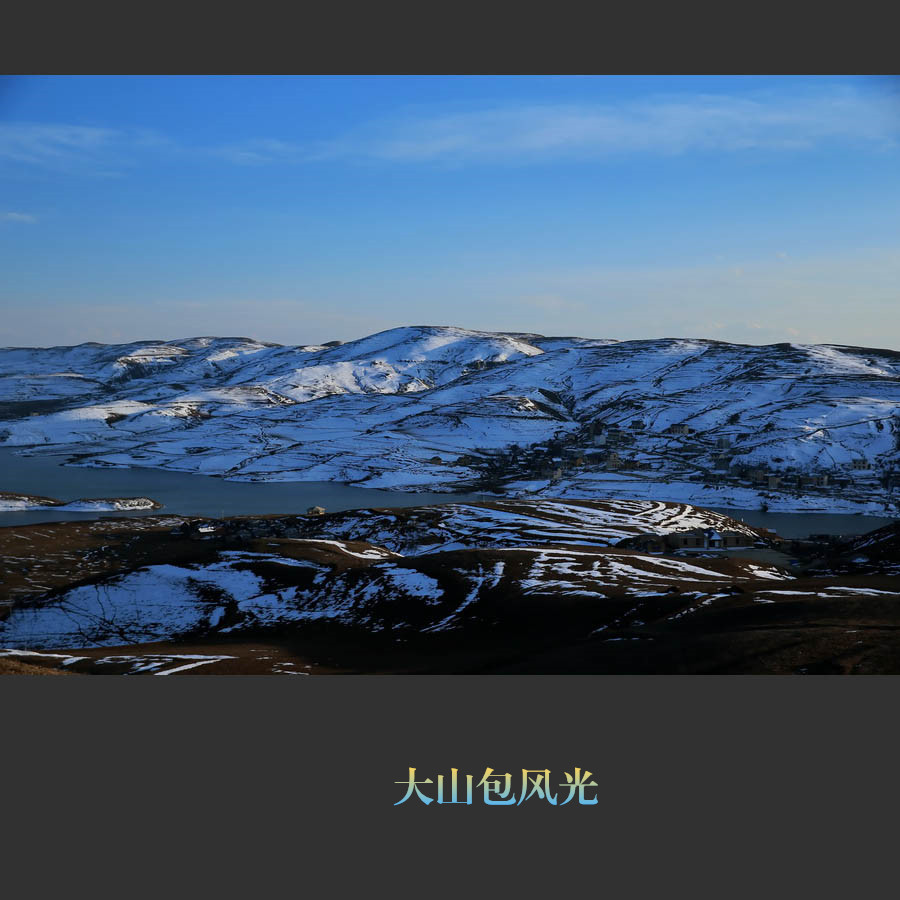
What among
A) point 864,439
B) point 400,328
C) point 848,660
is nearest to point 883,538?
point 848,660

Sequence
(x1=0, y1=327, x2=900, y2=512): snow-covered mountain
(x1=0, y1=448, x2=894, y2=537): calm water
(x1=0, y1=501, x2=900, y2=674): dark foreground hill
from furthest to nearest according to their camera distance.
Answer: (x1=0, y1=327, x2=900, y2=512): snow-covered mountain → (x1=0, y1=448, x2=894, y2=537): calm water → (x1=0, y1=501, x2=900, y2=674): dark foreground hill

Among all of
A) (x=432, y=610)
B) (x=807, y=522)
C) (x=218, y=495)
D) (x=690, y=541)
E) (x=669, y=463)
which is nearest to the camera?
(x=432, y=610)

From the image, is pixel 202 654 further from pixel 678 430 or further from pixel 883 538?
pixel 678 430

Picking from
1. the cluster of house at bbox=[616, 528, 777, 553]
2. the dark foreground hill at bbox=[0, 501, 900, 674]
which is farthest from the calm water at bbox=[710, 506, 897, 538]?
the dark foreground hill at bbox=[0, 501, 900, 674]

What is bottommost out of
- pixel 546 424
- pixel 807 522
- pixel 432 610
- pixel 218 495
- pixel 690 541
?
pixel 807 522

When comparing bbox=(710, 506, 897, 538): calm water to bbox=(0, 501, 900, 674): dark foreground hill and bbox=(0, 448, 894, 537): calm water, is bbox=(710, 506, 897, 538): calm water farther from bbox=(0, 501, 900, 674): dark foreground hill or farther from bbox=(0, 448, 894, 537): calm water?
bbox=(0, 501, 900, 674): dark foreground hill

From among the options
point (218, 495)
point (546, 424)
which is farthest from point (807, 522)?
point (546, 424)

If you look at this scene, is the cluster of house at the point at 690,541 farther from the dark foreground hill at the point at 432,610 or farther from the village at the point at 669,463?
the village at the point at 669,463

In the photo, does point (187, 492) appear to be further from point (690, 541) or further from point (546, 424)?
point (546, 424)
